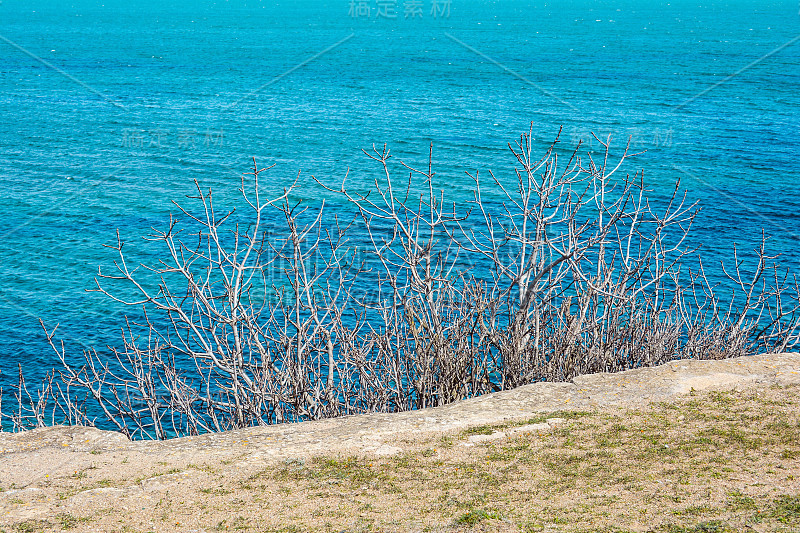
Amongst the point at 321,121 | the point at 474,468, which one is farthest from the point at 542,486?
the point at 321,121

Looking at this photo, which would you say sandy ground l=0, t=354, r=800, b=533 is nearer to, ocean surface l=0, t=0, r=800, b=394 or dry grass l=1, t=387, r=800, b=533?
dry grass l=1, t=387, r=800, b=533

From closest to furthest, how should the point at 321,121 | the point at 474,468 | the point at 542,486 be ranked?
1. the point at 542,486
2. the point at 474,468
3. the point at 321,121

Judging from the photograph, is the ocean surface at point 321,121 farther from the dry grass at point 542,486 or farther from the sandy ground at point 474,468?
the dry grass at point 542,486

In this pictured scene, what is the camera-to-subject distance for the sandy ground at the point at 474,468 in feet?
28.9

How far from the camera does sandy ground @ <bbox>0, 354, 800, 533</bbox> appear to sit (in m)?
8.80

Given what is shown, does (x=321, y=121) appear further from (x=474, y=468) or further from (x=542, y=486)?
(x=542, y=486)

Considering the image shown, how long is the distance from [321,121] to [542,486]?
205ft

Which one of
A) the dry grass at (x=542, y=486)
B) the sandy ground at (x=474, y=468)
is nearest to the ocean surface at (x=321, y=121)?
the sandy ground at (x=474, y=468)

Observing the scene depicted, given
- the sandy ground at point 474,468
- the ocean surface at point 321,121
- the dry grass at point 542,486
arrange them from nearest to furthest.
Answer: the dry grass at point 542,486
the sandy ground at point 474,468
the ocean surface at point 321,121

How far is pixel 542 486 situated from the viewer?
9.45m

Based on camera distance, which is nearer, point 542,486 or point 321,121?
point 542,486

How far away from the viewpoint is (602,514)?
8664mm

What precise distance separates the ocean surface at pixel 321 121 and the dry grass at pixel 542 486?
5.07m

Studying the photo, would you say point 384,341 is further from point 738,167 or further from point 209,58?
point 209,58
